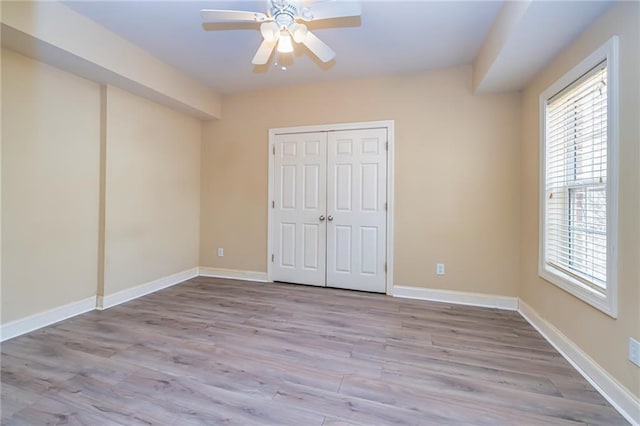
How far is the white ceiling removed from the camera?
225 centimetres

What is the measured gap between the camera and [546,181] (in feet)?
8.36

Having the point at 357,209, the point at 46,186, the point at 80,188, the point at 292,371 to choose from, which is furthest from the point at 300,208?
the point at 46,186

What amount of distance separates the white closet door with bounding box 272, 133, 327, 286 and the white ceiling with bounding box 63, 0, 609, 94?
35.3 inches

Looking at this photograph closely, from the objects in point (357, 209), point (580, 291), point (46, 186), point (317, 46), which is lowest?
point (580, 291)

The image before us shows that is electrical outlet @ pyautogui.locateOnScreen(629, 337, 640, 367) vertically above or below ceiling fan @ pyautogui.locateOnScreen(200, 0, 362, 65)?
below

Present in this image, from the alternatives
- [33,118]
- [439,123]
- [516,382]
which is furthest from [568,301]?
[33,118]

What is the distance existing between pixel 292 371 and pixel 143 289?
251 centimetres

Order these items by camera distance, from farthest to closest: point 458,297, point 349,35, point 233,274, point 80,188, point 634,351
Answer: point 233,274
point 458,297
point 80,188
point 349,35
point 634,351

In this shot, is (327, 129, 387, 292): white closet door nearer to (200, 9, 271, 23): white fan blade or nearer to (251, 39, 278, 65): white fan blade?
(251, 39, 278, 65): white fan blade

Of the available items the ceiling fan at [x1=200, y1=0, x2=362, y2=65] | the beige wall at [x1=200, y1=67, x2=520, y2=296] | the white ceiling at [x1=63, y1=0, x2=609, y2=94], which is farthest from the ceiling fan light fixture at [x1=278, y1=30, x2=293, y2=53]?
the beige wall at [x1=200, y1=67, x2=520, y2=296]

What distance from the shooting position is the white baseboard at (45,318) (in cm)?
233

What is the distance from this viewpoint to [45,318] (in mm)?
2580

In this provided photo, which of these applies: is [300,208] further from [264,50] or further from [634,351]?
[634,351]

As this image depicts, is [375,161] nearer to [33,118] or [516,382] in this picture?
[516,382]
